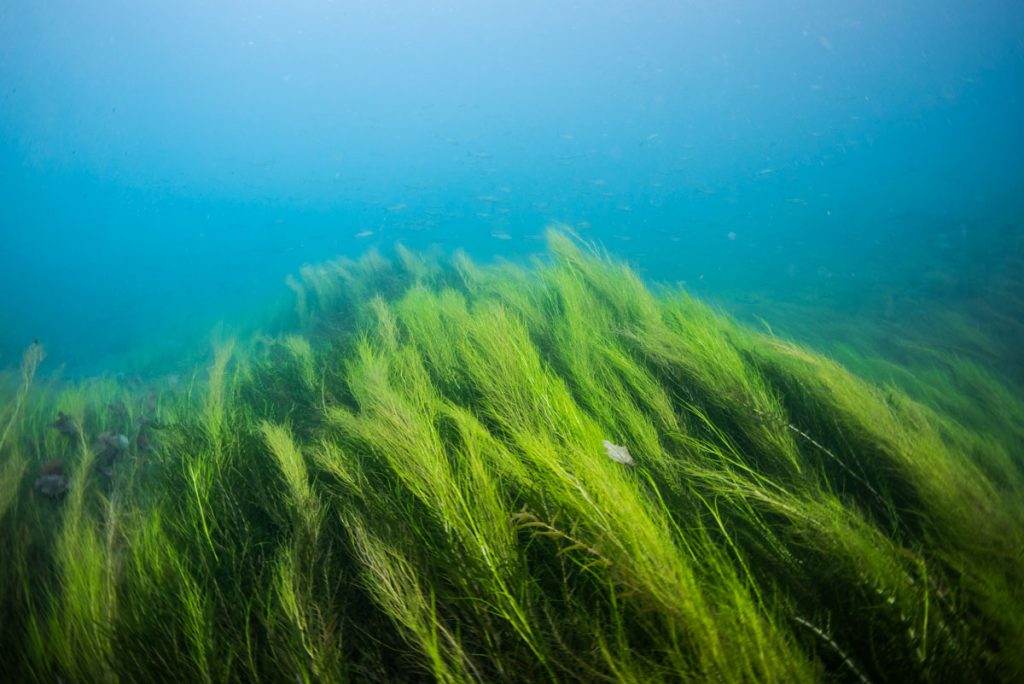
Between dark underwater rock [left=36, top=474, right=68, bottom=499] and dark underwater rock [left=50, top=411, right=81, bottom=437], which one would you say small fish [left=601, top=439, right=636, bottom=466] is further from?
dark underwater rock [left=50, top=411, right=81, bottom=437]

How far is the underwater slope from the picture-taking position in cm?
82

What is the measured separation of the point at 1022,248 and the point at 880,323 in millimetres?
6777

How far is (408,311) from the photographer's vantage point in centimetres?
317

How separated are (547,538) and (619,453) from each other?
459 mm

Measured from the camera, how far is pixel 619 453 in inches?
54.4

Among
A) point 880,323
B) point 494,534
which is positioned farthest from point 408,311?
point 880,323

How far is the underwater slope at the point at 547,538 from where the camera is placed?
0.82 m

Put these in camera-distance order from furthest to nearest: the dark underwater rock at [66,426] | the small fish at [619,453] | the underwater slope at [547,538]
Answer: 1. the dark underwater rock at [66,426]
2. the small fish at [619,453]
3. the underwater slope at [547,538]

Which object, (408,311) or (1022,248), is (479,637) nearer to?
(408,311)

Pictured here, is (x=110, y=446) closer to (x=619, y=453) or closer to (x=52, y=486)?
(x=52, y=486)

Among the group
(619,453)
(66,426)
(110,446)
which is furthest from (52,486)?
(619,453)

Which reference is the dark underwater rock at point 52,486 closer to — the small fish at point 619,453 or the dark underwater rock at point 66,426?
the dark underwater rock at point 66,426

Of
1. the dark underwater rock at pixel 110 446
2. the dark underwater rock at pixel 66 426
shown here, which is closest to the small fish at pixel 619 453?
the dark underwater rock at pixel 110 446

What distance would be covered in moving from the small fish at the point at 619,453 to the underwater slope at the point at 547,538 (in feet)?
0.06
